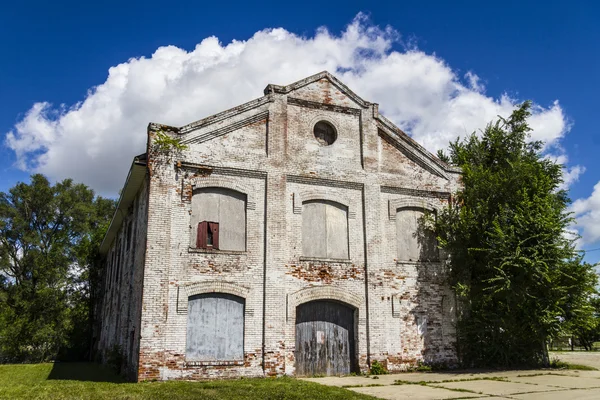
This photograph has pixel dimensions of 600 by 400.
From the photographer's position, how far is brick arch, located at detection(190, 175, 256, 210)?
47.0ft

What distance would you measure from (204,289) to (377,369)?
557cm

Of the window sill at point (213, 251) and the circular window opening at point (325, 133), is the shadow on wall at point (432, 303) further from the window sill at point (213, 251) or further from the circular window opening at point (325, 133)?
the window sill at point (213, 251)

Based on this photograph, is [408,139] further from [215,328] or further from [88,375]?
[88,375]

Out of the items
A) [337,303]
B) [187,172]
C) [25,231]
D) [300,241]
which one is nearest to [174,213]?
[187,172]

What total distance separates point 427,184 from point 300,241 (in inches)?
203

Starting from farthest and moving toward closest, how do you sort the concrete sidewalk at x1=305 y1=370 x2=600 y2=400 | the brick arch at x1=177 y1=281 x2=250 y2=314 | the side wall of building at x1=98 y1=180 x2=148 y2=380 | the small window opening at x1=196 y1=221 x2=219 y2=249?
the small window opening at x1=196 y1=221 x2=219 y2=249, the side wall of building at x1=98 y1=180 x2=148 y2=380, the brick arch at x1=177 y1=281 x2=250 y2=314, the concrete sidewalk at x1=305 y1=370 x2=600 y2=400

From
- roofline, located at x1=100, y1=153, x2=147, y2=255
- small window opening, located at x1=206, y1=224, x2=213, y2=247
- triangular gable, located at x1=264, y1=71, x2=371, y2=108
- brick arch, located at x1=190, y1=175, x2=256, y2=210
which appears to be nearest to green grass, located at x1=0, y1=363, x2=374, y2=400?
small window opening, located at x1=206, y1=224, x2=213, y2=247

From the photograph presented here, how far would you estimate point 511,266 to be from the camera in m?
15.1

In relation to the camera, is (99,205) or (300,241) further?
(99,205)

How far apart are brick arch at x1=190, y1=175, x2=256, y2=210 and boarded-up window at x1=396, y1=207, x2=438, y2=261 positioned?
16.4 feet

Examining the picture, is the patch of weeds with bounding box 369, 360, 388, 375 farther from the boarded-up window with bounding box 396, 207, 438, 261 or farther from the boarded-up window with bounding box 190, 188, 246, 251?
the boarded-up window with bounding box 190, 188, 246, 251

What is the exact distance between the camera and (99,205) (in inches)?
1503

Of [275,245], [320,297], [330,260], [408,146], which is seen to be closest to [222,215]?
[275,245]

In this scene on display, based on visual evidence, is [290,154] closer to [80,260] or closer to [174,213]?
[174,213]
